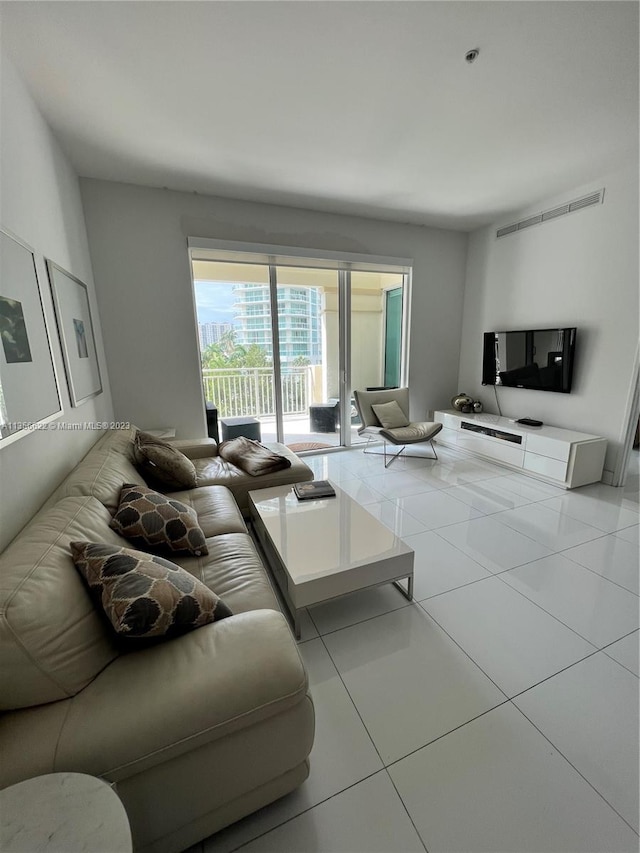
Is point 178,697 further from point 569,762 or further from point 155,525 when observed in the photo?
point 569,762

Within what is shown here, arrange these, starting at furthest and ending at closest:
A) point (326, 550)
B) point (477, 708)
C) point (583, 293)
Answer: point (583, 293)
point (326, 550)
point (477, 708)

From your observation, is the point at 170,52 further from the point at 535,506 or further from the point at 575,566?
the point at 535,506

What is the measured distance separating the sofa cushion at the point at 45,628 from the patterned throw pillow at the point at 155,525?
1.22 ft

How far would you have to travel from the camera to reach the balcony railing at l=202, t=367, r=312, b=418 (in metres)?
4.06

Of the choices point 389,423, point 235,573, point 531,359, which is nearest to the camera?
point 235,573

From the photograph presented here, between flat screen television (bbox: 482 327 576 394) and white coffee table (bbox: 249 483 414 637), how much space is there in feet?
9.12

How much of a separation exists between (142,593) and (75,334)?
6.93ft

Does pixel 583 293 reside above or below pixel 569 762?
above

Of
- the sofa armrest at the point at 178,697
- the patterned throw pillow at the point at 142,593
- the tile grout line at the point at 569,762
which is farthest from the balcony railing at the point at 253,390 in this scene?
the tile grout line at the point at 569,762

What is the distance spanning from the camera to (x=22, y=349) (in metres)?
1.51

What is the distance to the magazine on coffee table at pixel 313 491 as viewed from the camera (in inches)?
91.4

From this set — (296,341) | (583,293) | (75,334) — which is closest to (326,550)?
(75,334)

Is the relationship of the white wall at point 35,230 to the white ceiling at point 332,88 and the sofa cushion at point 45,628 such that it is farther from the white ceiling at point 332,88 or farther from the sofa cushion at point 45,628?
the sofa cushion at point 45,628

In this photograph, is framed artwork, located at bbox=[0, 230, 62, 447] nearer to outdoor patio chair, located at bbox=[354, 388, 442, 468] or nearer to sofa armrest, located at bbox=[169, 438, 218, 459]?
sofa armrest, located at bbox=[169, 438, 218, 459]
